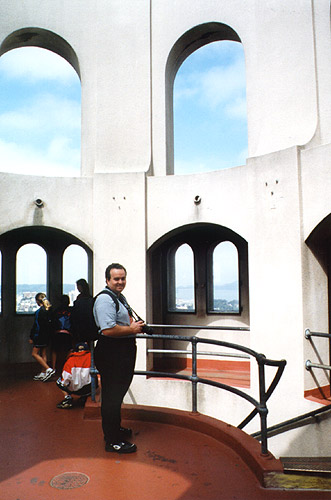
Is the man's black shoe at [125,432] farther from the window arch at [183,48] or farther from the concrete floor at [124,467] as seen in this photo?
the window arch at [183,48]

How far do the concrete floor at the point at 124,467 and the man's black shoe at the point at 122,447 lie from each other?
0.18ft

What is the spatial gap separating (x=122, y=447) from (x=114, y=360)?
782 millimetres

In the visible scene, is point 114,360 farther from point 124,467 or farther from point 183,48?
point 183,48

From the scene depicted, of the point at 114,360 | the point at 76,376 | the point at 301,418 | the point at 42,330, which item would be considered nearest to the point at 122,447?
the point at 114,360

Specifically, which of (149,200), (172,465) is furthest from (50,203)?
(172,465)

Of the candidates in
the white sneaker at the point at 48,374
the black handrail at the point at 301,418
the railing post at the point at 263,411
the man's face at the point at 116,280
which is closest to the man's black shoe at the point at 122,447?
the railing post at the point at 263,411

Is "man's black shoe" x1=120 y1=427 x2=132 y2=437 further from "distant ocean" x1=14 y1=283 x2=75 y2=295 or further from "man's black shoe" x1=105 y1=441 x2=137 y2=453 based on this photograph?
"distant ocean" x1=14 y1=283 x2=75 y2=295

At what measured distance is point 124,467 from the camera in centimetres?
358

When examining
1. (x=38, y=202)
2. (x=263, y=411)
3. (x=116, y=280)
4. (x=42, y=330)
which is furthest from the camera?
(x=38, y=202)

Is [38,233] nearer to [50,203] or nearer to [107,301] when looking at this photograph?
[50,203]

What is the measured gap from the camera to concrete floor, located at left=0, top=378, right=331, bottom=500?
123 inches

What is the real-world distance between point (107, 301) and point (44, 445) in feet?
5.52

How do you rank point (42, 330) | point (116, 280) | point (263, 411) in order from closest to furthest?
1. point (263, 411)
2. point (116, 280)
3. point (42, 330)

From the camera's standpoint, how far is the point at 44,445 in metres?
4.21
